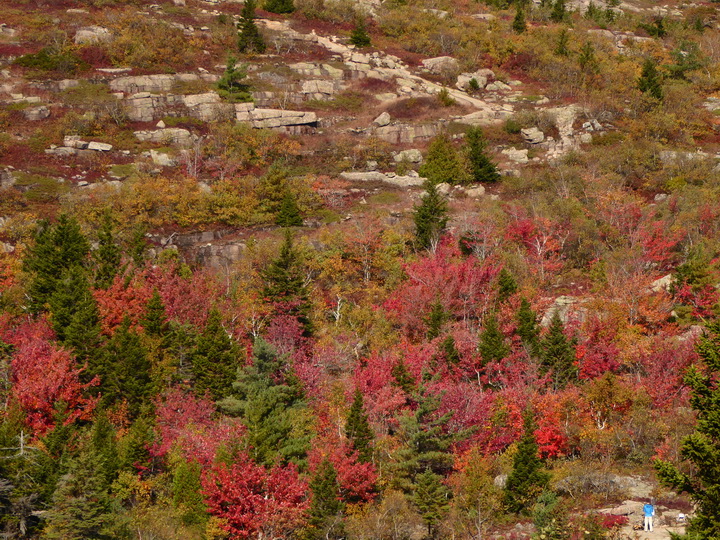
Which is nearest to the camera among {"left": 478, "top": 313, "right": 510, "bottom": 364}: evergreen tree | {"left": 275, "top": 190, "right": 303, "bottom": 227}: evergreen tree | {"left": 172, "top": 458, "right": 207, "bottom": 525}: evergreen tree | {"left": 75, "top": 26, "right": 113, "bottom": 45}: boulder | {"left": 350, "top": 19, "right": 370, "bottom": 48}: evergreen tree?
{"left": 172, "top": 458, "right": 207, "bottom": 525}: evergreen tree

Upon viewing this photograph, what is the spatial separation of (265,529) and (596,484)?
18.8 m

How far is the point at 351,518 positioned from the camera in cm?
4184

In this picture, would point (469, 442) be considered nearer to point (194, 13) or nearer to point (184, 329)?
point (184, 329)

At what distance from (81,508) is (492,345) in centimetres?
3016

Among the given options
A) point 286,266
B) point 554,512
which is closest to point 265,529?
point 554,512

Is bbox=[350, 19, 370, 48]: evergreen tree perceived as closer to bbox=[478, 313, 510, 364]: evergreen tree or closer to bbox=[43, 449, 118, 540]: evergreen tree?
bbox=[478, 313, 510, 364]: evergreen tree

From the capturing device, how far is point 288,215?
76.4 meters

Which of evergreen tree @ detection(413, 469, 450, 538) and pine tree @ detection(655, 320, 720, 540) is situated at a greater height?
pine tree @ detection(655, 320, 720, 540)

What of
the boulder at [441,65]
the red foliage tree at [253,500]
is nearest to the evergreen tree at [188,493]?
the red foliage tree at [253,500]

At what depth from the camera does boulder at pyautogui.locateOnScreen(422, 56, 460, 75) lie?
11105cm

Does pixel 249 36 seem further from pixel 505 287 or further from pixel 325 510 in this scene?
pixel 325 510

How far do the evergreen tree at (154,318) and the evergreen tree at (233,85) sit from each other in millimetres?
45206

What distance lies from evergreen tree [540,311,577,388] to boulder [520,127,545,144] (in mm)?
44304

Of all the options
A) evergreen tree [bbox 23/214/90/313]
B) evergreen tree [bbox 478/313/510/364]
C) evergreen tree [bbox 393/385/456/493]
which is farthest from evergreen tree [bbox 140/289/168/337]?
evergreen tree [bbox 478/313/510/364]
